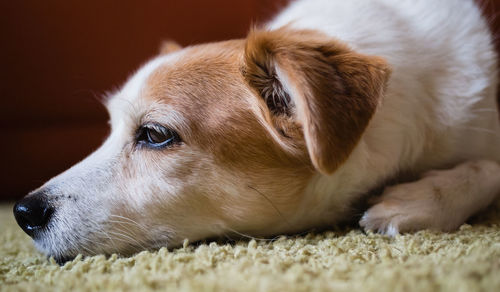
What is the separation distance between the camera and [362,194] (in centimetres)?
133

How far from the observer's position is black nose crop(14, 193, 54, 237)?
3.82 feet

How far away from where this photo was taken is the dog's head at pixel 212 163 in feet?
3.74

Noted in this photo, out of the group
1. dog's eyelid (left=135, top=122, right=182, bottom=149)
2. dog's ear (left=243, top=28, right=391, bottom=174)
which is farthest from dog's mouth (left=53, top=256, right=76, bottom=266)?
dog's ear (left=243, top=28, right=391, bottom=174)

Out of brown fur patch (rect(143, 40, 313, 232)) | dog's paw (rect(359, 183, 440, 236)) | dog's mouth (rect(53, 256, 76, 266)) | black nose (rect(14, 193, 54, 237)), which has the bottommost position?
dog's mouth (rect(53, 256, 76, 266))

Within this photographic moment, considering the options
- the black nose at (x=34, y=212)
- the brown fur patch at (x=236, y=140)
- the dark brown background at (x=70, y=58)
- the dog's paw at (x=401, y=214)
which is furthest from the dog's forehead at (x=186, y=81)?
the dark brown background at (x=70, y=58)

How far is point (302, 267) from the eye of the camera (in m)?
0.91

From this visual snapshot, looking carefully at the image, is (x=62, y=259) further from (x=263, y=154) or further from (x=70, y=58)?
(x=70, y=58)

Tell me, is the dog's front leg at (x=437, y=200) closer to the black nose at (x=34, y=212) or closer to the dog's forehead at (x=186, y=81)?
the dog's forehead at (x=186, y=81)

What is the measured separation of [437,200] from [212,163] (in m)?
0.59

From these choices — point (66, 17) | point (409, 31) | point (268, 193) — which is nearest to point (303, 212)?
point (268, 193)

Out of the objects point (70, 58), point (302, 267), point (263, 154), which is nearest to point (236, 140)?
point (263, 154)

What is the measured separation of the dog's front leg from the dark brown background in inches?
39.4

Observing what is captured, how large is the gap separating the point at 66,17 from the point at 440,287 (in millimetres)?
1896

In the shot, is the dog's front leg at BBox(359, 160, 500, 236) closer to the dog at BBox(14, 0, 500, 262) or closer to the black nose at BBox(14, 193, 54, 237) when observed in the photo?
the dog at BBox(14, 0, 500, 262)
